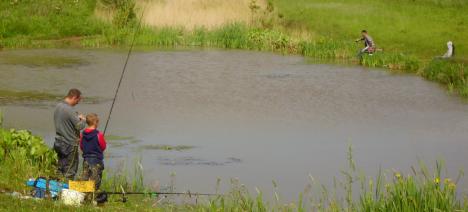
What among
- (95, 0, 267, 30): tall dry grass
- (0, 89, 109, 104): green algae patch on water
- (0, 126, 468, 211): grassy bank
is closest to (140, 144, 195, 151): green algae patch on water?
(0, 126, 468, 211): grassy bank

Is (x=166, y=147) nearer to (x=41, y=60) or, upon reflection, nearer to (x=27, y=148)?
(x=27, y=148)

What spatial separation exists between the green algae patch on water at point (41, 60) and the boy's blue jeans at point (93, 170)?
1712 cm

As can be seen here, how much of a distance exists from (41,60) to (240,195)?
2023cm

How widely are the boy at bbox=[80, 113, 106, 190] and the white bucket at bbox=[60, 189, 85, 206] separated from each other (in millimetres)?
884

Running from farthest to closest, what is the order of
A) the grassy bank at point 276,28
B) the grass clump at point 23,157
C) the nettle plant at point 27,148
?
the grassy bank at point 276,28
the nettle plant at point 27,148
the grass clump at point 23,157

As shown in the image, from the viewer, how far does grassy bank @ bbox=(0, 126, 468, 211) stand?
10.6 m

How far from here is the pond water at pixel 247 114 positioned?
50.9 ft

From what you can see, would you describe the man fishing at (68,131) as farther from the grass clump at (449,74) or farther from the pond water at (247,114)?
the grass clump at (449,74)

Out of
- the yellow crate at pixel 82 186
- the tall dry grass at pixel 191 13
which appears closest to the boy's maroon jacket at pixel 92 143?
the yellow crate at pixel 82 186

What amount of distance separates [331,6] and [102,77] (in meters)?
20.7

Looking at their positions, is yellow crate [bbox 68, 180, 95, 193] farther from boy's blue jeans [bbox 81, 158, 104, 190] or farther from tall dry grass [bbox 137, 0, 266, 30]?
tall dry grass [bbox 137, 0, 266, 30]

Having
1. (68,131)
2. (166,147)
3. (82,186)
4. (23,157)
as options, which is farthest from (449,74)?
(82,186)

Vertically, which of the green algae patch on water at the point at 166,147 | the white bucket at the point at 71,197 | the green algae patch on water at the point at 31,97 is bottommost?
the green algae patch on water at the point at 166,147

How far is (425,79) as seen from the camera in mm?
28453
